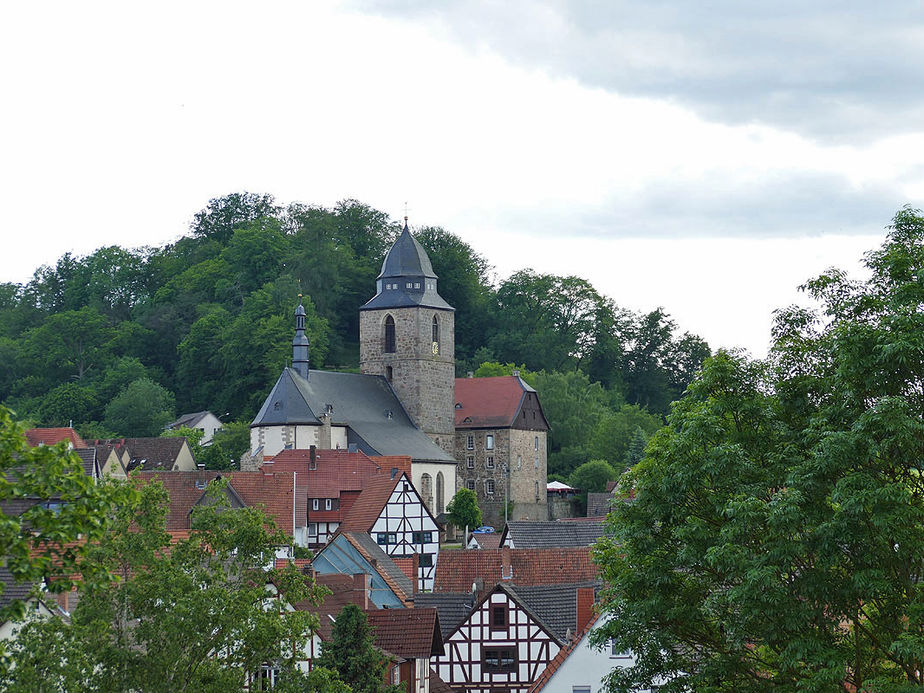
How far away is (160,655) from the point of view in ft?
57.9

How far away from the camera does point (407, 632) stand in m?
33.5

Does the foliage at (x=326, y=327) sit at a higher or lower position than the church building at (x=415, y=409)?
higher

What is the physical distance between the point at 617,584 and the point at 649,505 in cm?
110

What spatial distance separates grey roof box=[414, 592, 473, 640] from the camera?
3807cm

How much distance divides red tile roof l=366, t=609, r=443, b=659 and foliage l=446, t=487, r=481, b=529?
3743cm

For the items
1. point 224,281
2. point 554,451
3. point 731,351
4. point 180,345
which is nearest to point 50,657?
point 731,351

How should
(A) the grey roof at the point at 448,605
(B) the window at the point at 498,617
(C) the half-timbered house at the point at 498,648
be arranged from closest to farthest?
(C) the half-timbered house at the point at 498,648, (B) the window at the point at 498,617, (A) the grey roof at the point at 448,605

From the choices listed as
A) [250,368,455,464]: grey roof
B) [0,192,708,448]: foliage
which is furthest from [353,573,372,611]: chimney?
[0,192,708,448]: foliage

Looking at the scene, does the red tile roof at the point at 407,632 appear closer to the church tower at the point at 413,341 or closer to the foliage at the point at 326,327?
the church tower at the point at 413,341

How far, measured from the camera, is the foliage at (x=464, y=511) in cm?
7188

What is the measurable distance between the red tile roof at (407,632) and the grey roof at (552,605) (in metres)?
3.70

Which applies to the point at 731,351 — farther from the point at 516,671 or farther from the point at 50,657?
the point at 516,671

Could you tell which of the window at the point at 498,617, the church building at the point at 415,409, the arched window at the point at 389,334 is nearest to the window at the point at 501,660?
the window at the point at 498,617

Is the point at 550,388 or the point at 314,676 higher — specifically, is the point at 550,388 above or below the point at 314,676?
above
